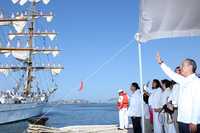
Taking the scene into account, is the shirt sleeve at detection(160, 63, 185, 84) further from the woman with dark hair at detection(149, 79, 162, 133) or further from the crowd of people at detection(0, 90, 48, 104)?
the crowd of people at detection(0, 90, 48, 104)

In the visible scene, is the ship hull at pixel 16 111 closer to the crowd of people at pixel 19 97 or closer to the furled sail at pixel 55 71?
the crowd of people at pixel 19 97

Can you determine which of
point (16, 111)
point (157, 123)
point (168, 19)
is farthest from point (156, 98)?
point (16, 111)

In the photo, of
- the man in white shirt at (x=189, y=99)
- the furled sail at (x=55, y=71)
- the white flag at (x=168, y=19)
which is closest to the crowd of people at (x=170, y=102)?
the man in white shirt at (x=189, y=99)

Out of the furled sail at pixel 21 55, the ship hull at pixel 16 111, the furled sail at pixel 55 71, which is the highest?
the furled sail at pixel 21 55

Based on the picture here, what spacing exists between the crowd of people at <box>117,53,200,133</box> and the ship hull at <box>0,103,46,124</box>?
34288 millimetres

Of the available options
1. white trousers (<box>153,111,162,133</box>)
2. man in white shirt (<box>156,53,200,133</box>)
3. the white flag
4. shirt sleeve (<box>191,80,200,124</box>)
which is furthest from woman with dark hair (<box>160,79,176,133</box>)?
shirt sleeve (<box>191,80,200,124</box>)

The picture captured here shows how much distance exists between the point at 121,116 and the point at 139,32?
295 inches

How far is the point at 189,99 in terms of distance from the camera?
588 centimetres

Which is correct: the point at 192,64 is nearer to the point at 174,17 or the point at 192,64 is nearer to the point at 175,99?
the point at 174,17

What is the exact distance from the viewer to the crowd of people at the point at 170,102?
587 cm

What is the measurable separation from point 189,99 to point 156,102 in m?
4.23

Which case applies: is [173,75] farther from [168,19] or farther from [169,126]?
[169,126]

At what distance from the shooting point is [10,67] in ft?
205

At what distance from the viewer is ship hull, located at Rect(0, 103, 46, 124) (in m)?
47.4
